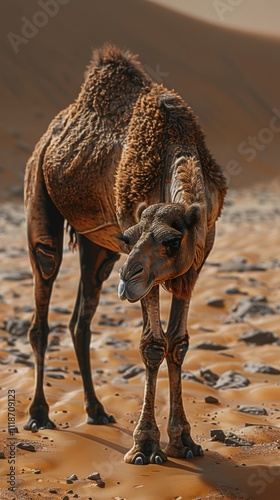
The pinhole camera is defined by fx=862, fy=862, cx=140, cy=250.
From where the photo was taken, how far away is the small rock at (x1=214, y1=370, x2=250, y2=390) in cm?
845

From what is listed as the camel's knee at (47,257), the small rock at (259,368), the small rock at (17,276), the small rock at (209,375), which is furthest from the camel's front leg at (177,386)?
the small rock at (17,276)

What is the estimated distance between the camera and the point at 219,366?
9117 millimetres

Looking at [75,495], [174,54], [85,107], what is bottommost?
[75,495]

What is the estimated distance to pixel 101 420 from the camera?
7355 mm

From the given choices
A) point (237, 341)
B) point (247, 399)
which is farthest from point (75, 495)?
point (237, 341)

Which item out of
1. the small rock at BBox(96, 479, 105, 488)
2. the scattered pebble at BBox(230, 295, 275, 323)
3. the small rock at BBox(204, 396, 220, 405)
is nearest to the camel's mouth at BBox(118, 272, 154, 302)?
the small rock at BBox(96, 479, 105, 488)

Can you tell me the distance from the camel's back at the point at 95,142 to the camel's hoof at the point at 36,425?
165cm

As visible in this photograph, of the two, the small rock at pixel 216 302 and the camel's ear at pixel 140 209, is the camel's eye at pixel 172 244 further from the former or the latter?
the small rock at pixel 216 302

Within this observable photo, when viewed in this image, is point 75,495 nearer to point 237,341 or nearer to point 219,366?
point 219,366

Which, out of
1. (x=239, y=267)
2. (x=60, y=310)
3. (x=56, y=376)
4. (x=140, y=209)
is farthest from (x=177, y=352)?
(x=239, y=267)

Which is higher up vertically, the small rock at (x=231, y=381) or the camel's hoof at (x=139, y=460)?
the small rock at (x=231, y=381)

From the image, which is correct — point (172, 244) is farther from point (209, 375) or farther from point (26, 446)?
point (209, 375)

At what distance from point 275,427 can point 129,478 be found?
1.77m

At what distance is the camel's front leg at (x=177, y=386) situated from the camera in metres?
6.11
